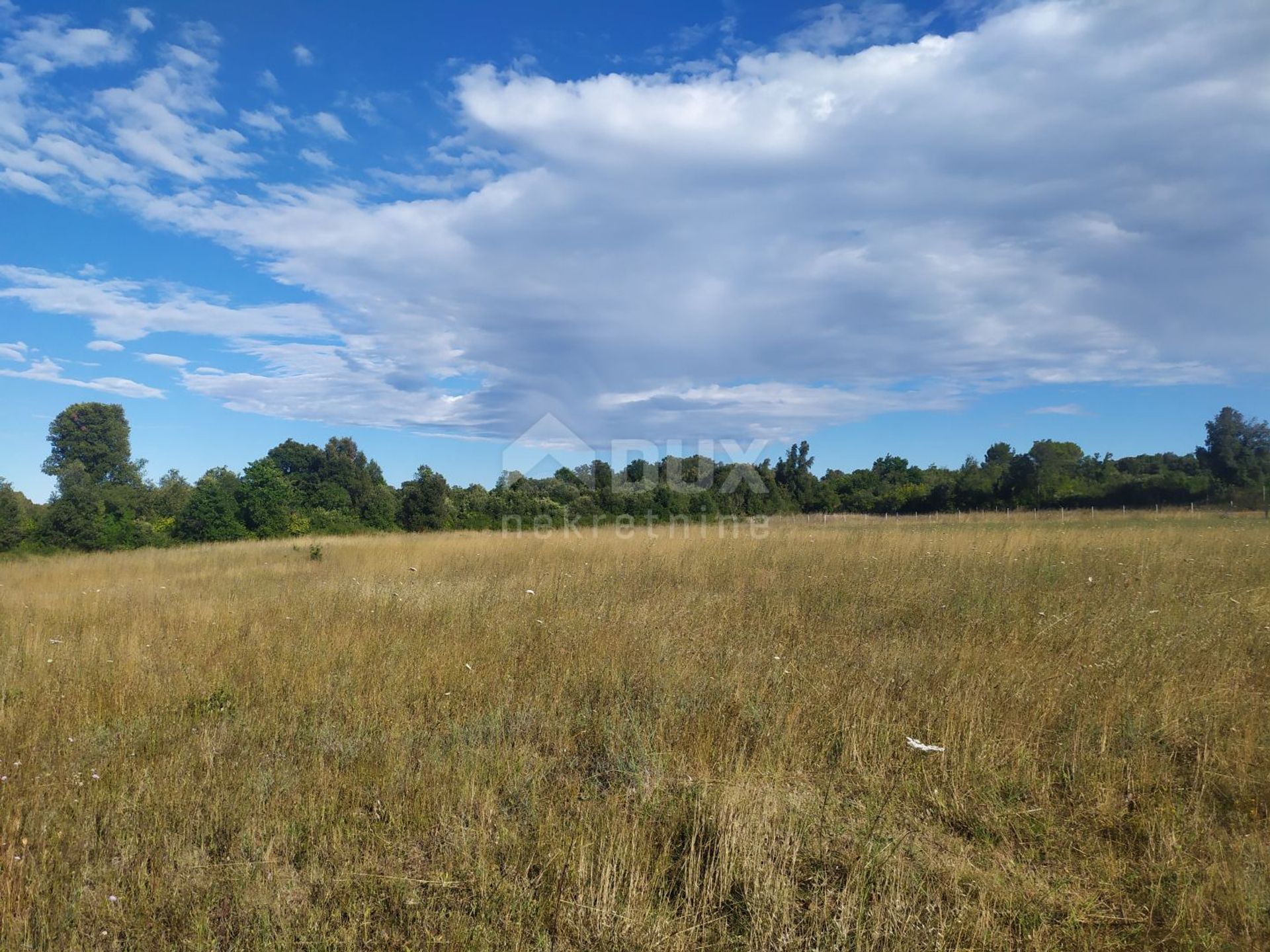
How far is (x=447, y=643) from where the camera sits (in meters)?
5.21

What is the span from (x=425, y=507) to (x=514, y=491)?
479cm

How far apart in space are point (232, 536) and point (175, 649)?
2662cm

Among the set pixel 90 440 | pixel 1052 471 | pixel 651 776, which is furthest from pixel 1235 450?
pixel 90 440

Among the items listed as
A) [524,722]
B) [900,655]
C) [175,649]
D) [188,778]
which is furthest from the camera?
[175,649]

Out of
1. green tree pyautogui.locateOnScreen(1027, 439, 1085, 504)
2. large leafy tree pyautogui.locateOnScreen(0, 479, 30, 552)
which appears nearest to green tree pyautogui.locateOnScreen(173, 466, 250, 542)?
large leafy tree pyautogui.locateOnScreen(0, 479, 30, 552)

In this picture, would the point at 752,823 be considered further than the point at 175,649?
No

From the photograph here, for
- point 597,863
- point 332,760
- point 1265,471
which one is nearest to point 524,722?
point 332,760

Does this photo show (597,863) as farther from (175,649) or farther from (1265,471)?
(1265,471)

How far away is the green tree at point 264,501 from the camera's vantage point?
2941 centimetres

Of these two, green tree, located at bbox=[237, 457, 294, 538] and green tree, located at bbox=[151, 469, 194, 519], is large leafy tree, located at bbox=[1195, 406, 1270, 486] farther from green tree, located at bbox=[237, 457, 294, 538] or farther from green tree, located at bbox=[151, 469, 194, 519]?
green tree, located at bbox=[151, 469, 194, 519]

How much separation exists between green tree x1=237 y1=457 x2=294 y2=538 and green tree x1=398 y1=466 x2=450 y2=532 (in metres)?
5.62

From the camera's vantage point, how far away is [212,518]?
1114 inches

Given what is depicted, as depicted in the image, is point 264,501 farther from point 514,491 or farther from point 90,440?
point 90,440

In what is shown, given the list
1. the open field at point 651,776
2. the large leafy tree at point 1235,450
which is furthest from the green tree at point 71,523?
the large leafy tree at point 1235,450
